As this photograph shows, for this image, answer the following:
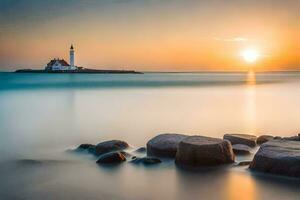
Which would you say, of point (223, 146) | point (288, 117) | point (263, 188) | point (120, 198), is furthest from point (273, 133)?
point (120, 198)

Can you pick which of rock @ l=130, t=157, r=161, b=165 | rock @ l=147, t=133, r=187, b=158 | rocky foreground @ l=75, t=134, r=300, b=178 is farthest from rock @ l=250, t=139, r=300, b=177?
rock @ l=130, t=157, r=161, b=165

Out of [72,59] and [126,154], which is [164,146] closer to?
[126,154]

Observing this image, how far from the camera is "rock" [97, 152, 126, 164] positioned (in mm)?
9609

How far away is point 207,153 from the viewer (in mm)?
8875

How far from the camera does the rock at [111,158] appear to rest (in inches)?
378

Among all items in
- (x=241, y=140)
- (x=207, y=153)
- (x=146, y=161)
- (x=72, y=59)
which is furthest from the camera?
(x=72, y=59)

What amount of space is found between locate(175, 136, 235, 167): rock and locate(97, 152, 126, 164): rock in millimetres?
1437

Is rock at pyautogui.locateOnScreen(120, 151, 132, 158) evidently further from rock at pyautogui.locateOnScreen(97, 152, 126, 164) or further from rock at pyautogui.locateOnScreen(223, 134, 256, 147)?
rock at pyautogui.locateOnScreen(223, 134, 256, 147)

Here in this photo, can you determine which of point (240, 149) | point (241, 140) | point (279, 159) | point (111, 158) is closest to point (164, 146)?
point (111, 158)

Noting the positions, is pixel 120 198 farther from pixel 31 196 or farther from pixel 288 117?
pixel 288 117

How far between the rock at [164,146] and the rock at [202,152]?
0.64 metres

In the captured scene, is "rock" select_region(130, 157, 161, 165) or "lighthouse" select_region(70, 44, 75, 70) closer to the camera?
"rock" select_region(130, 157, 161, 165)

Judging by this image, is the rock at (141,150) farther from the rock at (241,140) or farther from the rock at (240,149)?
the rock at (240,149)

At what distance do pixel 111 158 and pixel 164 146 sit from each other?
1.27 metres
